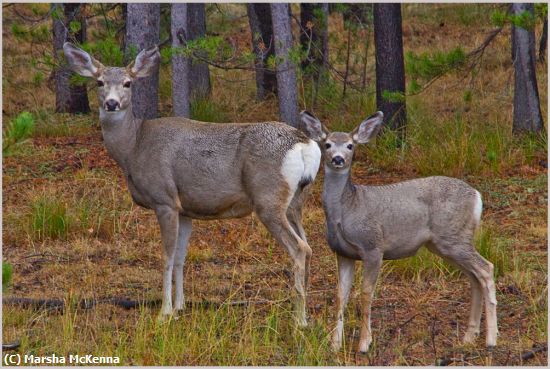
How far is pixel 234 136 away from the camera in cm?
743

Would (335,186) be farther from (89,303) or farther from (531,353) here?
(89,303)

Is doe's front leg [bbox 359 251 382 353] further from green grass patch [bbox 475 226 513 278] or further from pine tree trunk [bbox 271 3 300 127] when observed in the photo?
pine tree trunk [bbox 271 3 300 127]

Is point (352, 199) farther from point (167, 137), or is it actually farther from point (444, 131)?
point (444, 131)

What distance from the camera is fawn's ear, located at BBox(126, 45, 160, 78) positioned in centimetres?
771

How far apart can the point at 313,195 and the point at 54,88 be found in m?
7.55

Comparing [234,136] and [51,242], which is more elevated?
[234,136]

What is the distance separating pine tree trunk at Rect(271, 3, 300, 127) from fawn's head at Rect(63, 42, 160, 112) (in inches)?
120

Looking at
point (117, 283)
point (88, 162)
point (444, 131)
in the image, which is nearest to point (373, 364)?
point (117, 283)

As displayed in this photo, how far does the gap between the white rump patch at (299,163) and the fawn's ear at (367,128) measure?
1.55ft

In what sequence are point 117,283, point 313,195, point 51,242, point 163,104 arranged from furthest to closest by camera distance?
1. point 163,104
2. point 313,195
3. point 51,242
4. point 117,283

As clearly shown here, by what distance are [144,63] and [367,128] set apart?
1.93 metres

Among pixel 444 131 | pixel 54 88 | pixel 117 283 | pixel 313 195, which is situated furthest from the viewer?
pixel 54 88

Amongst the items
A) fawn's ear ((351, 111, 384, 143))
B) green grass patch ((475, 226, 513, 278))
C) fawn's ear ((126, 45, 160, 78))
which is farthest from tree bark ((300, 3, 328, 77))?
fawn's ear ((351, 111, 384, 143))

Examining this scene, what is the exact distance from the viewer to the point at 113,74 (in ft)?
24.4
